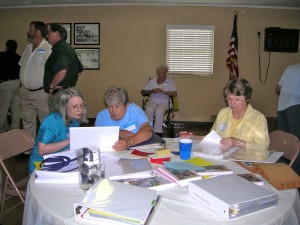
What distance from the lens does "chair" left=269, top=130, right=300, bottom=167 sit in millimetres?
1989

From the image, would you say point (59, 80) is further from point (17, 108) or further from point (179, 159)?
point (179, 159)

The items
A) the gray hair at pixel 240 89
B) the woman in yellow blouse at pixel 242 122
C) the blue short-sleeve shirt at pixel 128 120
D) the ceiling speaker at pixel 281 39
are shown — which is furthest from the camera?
the ceiling speaker at pixel 281 39

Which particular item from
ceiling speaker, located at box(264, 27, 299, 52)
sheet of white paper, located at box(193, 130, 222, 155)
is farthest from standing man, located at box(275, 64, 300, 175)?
ceiling speaker, located at box(264, 27, 299, 52)

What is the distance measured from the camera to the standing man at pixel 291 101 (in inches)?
130

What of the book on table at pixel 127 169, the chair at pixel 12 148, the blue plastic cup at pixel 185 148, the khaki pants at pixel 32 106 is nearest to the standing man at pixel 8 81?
the khaki pants at pixel 32 106

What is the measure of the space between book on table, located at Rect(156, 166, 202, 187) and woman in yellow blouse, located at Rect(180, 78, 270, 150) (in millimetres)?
627

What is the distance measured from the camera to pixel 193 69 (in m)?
6.38

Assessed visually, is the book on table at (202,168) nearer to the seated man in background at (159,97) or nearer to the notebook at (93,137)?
the notebook at (93,137)

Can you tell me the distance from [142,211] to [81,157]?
1.48ft

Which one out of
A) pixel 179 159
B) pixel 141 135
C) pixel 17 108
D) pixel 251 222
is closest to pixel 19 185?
pixel 141 135

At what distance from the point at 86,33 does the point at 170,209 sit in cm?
582

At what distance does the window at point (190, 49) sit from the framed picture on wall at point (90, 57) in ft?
5.01

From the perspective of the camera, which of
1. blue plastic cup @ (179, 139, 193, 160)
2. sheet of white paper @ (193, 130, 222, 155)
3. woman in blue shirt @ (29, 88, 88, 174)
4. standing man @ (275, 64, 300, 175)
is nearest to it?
blue plastic cup @ (179, 139, 193, 160)

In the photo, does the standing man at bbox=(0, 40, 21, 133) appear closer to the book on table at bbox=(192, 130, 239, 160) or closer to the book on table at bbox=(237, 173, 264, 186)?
the book on table at bbox=(192, 130, 239, 160)
